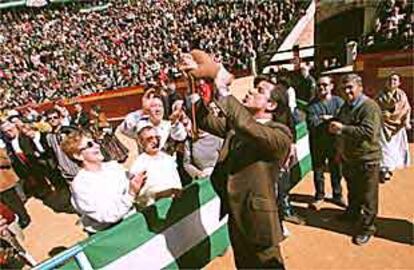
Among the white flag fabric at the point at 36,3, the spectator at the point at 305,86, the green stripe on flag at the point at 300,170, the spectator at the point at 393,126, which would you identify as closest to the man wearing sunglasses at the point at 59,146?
the green stripe on flag at the point at 300,170

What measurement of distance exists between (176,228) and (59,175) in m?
4.02

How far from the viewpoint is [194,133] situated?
5.06m

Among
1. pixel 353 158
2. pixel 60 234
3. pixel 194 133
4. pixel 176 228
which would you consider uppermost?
pixel 194 133


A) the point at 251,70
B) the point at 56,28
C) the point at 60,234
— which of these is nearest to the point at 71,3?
the point at 56,28

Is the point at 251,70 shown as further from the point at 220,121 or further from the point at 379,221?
the point at 220,121

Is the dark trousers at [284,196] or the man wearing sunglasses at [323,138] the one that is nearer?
the dark trousers at [284,196]

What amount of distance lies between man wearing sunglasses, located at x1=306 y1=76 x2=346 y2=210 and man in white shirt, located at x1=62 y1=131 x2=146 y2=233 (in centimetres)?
266

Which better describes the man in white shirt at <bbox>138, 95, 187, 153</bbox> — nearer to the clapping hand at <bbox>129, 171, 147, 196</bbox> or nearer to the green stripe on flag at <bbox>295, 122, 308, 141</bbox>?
the clapping hand at <bbox>129, 171, 147, 196</bbox>

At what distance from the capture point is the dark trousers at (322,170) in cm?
622

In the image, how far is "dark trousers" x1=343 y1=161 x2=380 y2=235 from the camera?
16.5 feet

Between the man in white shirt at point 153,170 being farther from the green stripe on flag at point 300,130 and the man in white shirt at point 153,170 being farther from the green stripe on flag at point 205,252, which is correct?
the green stripe on flag at point 300,130

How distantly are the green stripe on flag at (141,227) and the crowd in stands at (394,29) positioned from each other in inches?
334

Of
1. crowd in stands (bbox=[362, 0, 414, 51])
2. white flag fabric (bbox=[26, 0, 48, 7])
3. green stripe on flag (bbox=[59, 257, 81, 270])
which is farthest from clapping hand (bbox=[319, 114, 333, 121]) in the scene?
white flag fabric (bbox=[26, 0, 48, 7])

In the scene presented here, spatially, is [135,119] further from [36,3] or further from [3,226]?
[36,3]
